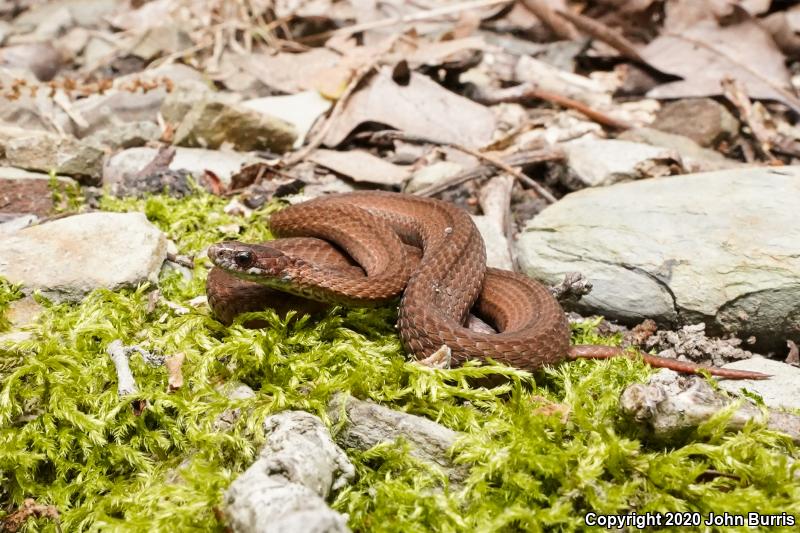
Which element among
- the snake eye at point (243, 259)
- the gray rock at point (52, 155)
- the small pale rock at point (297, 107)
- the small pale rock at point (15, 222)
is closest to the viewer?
the snake eye at point (243, 259)

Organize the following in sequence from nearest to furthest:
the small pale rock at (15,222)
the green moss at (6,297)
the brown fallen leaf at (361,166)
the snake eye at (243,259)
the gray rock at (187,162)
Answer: the snake eye at (243,259) < the green moss at (6,297) < the small pale rock at (15,222) < the brown fallen leaf at (361,166) < the gray rock at (187,162)

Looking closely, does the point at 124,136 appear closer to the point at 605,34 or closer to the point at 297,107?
the point at 297,107

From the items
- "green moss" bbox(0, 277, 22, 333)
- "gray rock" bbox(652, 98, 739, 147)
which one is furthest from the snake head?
"gray rock" bbox(652, 98, 739, 147)

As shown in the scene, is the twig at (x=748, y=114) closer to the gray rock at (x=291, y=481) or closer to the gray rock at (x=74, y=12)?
the gray rock at (x=291, y=481)

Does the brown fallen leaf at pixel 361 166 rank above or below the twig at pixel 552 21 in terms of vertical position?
below

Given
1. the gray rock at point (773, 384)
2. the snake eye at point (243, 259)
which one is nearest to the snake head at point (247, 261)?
the snake eye at point (243, 259)

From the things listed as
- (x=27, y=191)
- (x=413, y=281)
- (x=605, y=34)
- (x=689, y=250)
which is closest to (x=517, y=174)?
(x=689, y=250)
